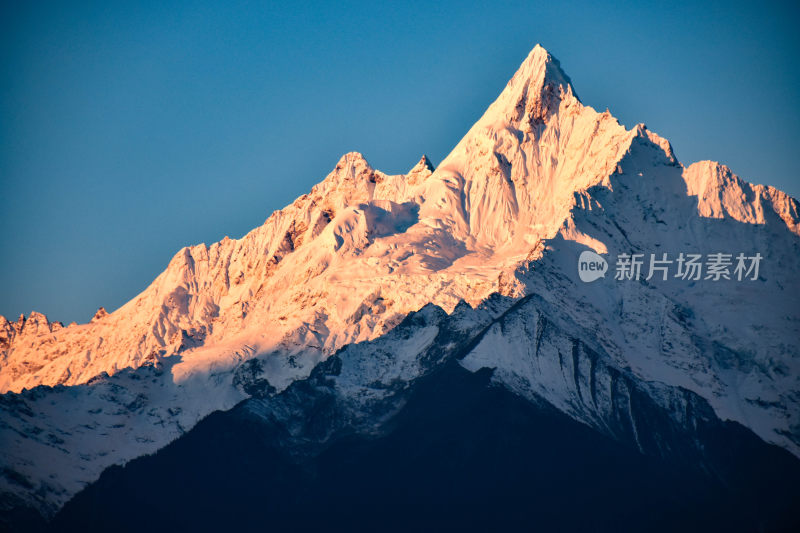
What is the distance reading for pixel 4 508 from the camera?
570 ft

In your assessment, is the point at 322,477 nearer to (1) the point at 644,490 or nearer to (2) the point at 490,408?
(2) the point at 490,408

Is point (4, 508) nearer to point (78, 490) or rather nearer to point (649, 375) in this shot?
point (78, 490)

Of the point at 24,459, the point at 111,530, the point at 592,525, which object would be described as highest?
the point at 24,459

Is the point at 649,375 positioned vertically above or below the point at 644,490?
above

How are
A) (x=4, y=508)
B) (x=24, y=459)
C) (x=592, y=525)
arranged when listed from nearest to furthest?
(x=592, y=525)
(x=4, y=508)
(x=24, y=459)

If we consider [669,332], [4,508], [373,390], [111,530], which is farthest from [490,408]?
[4,508]

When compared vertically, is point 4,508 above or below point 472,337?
below

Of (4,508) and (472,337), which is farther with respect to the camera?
(472,337)

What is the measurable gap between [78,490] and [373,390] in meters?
47.5

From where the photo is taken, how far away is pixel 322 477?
178125 millimetres

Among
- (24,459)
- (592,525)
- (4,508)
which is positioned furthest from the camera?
(24,459)

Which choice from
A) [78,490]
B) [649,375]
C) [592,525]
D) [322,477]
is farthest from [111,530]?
[649,375]

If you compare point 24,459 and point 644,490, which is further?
point 24,459

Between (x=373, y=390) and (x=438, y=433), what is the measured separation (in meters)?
15.8
